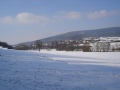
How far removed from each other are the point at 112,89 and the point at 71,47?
156 metres

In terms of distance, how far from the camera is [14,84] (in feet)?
46.7

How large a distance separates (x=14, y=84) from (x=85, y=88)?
4.52 metres

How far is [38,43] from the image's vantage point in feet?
533

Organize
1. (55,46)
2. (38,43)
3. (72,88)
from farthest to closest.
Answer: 1. (55,46)
2. (38,43)
3. (72,88)

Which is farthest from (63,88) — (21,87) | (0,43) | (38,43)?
(0,43)

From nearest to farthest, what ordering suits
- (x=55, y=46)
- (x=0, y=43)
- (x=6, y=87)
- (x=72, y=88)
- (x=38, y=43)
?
1. (x=6, y=87)
2. (x=72, y=88)
3. (x=38, y=43)
4. (x=0, y=43)
5. (x=55, y=46)

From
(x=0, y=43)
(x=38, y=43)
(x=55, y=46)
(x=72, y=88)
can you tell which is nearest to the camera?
(x=72, y=88)

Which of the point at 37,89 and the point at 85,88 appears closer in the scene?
the point at 37,89

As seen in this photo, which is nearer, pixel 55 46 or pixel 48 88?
pixel 48 88

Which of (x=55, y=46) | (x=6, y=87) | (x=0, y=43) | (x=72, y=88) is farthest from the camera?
(x=55, y=46)

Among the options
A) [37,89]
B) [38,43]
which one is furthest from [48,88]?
[38,43]

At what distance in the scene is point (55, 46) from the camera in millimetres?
199875

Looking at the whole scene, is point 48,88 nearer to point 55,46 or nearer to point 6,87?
point 6,87

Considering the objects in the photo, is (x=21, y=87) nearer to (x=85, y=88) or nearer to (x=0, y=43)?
(x=85, y=88)
